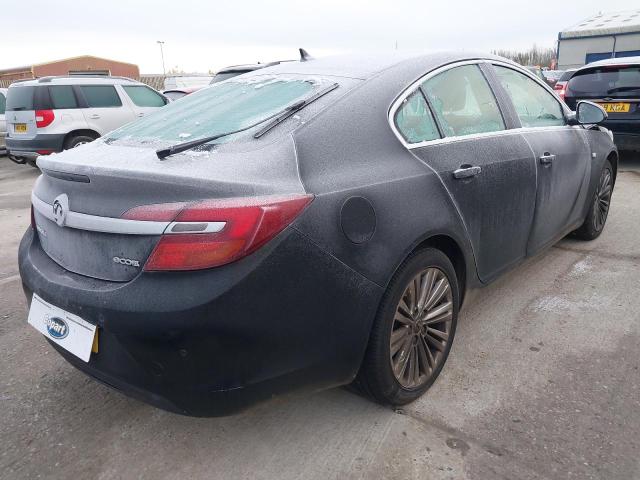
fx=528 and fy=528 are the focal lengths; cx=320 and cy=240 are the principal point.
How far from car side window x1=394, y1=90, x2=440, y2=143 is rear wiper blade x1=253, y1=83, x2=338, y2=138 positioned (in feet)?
1.04

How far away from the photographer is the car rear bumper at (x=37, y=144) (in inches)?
359

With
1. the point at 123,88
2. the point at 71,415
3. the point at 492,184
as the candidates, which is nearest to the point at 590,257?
the point at 492,184

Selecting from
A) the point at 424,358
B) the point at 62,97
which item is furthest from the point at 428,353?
the point at 62,97

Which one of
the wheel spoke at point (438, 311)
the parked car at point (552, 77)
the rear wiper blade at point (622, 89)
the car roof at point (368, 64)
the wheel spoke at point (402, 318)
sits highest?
the car roof at point (368, 64)

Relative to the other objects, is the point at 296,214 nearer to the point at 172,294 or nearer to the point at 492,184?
the point at 172,294

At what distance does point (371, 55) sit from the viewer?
8.93 ft

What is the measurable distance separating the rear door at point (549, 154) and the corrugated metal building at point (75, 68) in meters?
34.5

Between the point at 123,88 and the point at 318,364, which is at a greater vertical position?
the point at 123,88

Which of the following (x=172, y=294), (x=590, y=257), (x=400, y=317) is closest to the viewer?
(x=172, y=294)

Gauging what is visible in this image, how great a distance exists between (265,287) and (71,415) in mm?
1338

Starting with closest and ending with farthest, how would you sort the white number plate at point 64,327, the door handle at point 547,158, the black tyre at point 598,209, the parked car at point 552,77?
1. the white number plate at point 64,327
2. the door handle at point 547,158
3. the black tyre at point 598,209
4. the parked car at point 552,77

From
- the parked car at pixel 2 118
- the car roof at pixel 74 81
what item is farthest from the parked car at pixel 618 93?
the parked car at pixel 2 118

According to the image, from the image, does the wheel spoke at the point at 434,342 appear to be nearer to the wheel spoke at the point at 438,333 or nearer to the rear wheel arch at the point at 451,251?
the wheel spoke at the point at 438,333

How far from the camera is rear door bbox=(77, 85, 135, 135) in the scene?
976cm
